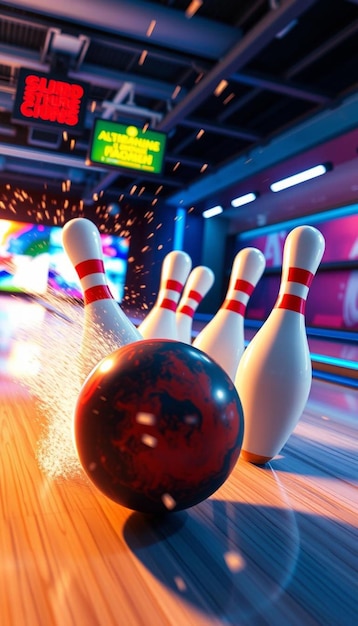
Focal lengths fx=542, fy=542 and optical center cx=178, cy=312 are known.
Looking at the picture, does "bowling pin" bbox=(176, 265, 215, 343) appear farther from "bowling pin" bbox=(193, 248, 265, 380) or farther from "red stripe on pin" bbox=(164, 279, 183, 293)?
"bowling pin" bbox=(193, 248, 265, 380)

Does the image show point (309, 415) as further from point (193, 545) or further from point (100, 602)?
point (100, 602)

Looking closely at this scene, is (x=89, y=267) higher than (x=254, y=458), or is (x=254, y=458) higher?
(x=89, y=267)

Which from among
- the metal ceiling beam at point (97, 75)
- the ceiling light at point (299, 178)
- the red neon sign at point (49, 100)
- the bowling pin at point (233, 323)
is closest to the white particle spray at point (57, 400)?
the bowling pin at point (233, 323)

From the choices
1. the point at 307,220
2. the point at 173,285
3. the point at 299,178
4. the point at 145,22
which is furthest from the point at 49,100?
the point at 307,220

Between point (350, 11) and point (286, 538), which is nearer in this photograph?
point (286, 538)

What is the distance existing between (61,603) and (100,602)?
0.15ft

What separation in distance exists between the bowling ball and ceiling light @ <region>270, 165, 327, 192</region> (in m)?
5.51

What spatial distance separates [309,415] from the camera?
1.96 meters

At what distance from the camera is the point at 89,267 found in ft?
4.79

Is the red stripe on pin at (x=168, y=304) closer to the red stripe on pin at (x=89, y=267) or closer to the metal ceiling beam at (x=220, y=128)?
the red stripe on pin at (x=89, y=267)

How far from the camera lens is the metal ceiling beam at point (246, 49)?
328 cm

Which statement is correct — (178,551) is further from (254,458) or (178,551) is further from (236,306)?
(236,306)

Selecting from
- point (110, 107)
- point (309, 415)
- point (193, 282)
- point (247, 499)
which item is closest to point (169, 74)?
point (110, 107)

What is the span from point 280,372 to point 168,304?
0.85 m
